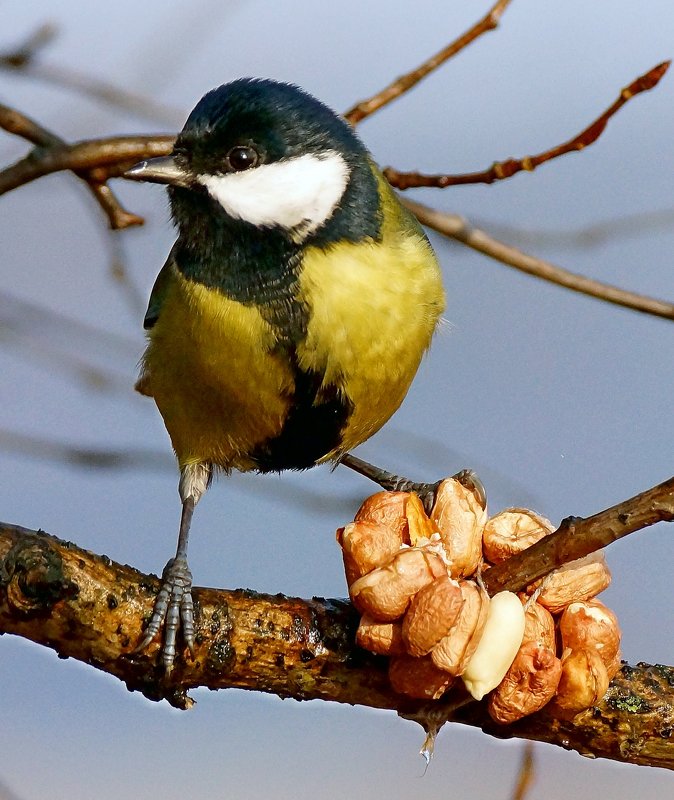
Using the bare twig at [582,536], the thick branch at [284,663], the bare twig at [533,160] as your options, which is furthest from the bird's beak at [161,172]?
the bare twig at [582,536]

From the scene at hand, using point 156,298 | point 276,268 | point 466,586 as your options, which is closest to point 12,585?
point 466,586

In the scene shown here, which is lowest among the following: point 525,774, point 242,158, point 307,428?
point 525,774

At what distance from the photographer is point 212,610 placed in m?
1.10

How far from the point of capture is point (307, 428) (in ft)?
4.75

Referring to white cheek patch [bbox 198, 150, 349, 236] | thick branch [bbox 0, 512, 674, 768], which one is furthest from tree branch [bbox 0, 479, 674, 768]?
white cheek patch [bbox 198, 150, 349, 236]

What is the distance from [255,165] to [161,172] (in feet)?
0.40

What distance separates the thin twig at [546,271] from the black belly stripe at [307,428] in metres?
0.27

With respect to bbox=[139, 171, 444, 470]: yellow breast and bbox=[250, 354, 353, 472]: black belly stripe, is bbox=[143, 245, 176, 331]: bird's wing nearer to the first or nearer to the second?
bbox=[139, 171, 444, 470]: yellow breast

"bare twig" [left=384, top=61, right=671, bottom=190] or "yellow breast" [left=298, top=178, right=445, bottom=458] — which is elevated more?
"bare twig" [left=384, top=61, right=671, bottom=190]

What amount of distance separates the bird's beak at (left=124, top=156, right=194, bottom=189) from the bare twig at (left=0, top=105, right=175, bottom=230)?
2 centimetres

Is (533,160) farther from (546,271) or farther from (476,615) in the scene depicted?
(476,615)

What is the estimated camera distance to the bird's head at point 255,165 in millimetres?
1303

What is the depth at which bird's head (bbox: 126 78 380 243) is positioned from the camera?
130 cm

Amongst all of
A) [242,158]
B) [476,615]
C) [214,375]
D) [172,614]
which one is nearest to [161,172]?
[242,158]
